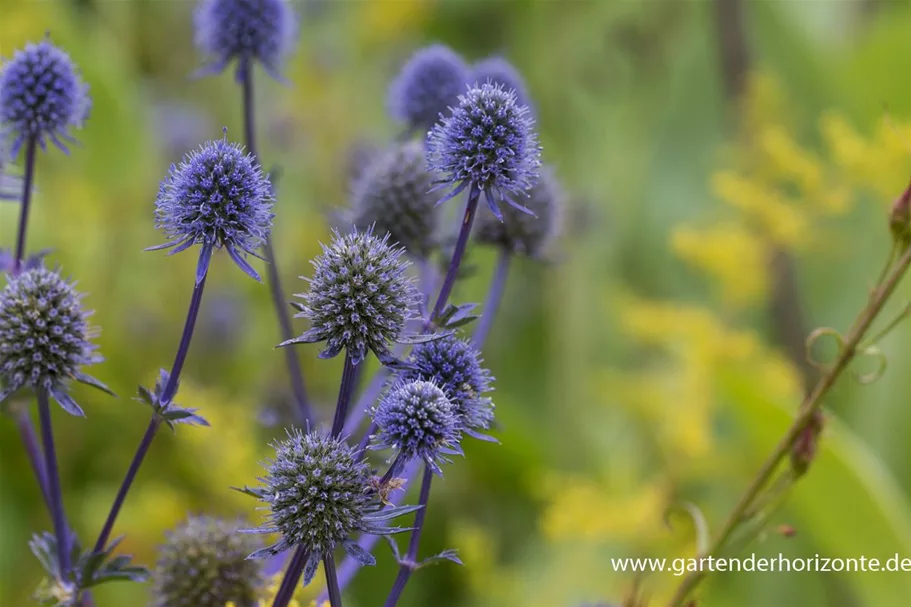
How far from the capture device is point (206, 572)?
1.84 feet

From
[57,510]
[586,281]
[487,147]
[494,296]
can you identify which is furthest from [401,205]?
[586,281]

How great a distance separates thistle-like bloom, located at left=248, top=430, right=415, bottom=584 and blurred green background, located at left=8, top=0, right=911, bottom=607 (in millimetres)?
435

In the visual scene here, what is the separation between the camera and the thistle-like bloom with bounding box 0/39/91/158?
22.7 inches

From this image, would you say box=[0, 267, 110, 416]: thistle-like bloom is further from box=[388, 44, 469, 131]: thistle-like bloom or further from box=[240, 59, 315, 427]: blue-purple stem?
box=[388, 44, 469, 131]: thistle-like bloom

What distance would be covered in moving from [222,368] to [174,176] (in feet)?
3.47

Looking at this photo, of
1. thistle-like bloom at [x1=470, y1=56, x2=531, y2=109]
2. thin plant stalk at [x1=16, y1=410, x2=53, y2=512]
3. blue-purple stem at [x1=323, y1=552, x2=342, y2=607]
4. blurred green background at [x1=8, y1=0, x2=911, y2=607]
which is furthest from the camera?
blurred green background at [x1=8, y1=0, x2=911, y2=607]

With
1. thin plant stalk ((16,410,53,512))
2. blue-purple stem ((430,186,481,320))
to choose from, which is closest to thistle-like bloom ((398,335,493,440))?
blue-purple stem ((430,186,481,320))

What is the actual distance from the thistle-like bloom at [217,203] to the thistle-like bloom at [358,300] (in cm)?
4

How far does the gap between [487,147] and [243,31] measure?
29cm

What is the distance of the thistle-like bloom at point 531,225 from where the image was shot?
67 cm

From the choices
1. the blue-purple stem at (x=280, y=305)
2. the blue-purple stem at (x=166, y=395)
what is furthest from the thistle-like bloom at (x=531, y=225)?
the blue-purple stem at (x=166, y=395)

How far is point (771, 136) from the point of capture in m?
1.06

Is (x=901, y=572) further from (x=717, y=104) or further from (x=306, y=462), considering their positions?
(x=717, y=104)

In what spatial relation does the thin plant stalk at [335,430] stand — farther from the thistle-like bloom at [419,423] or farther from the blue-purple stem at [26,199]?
the blue-purple stem at [26,199]
